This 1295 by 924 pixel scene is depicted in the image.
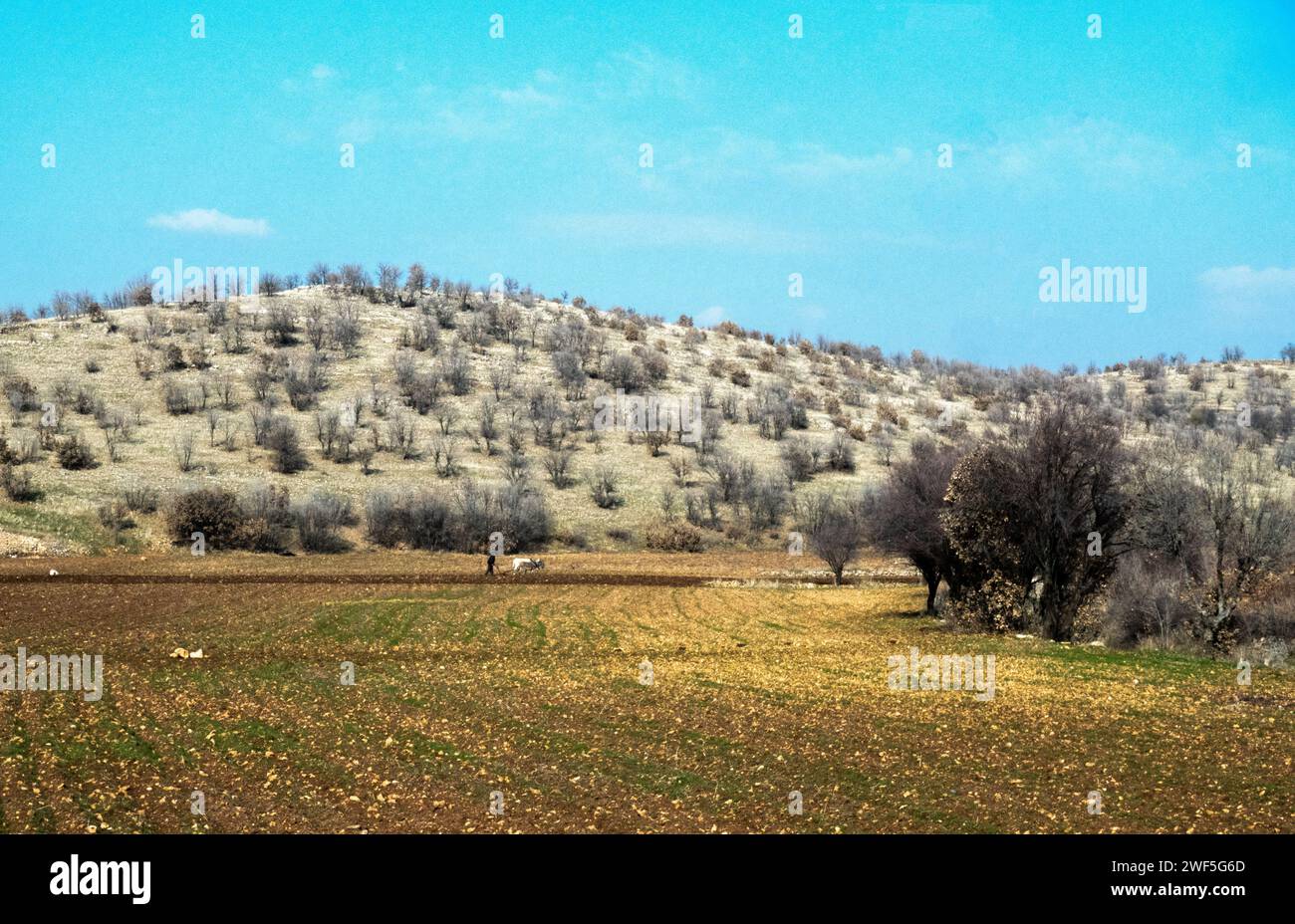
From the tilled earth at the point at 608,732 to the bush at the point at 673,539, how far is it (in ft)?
109

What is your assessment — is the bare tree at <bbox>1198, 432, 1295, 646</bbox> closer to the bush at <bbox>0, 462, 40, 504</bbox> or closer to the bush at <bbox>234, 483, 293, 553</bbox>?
the bush at <bbox>234, 483, 293, 553</bbox>

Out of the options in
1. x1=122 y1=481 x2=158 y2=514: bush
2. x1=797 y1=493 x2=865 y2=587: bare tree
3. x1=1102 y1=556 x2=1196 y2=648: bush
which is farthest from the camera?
x1=122 y1=481 x2=158 y2=514: bush

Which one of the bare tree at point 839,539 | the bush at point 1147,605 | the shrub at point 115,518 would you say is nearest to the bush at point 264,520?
the shrub at point 115,518

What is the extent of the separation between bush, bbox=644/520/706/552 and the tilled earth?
33.2 m

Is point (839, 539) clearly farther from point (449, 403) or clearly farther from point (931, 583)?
point (449, 403)

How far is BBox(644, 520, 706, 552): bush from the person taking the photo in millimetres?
67125

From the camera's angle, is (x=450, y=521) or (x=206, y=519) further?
(x=450, y=521)

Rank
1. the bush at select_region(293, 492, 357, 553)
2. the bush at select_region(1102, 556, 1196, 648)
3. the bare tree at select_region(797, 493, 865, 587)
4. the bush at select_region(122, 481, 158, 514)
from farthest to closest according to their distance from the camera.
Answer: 1. the bush at select_region(293, 492, 357, 553)
2. the bush at select_region(122, 481, 158, 514)
3. the bare tree at select_region(797, 493, 865, 587)
4. the bush at select_region(1102, 556, 1196, 648)

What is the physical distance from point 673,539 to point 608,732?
167 feet

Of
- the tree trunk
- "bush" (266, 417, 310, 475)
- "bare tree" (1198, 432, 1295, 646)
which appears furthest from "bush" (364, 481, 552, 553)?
"bare tree" (1198, 432, 1295, 646)

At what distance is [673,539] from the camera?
221ft

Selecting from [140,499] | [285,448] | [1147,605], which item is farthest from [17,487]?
[1147,605]

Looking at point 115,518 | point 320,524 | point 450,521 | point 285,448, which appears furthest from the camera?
point 285,448

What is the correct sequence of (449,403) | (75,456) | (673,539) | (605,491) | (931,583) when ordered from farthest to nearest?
(449,403)
(605,491)
(673,539)
(75,456)
(931,583)
